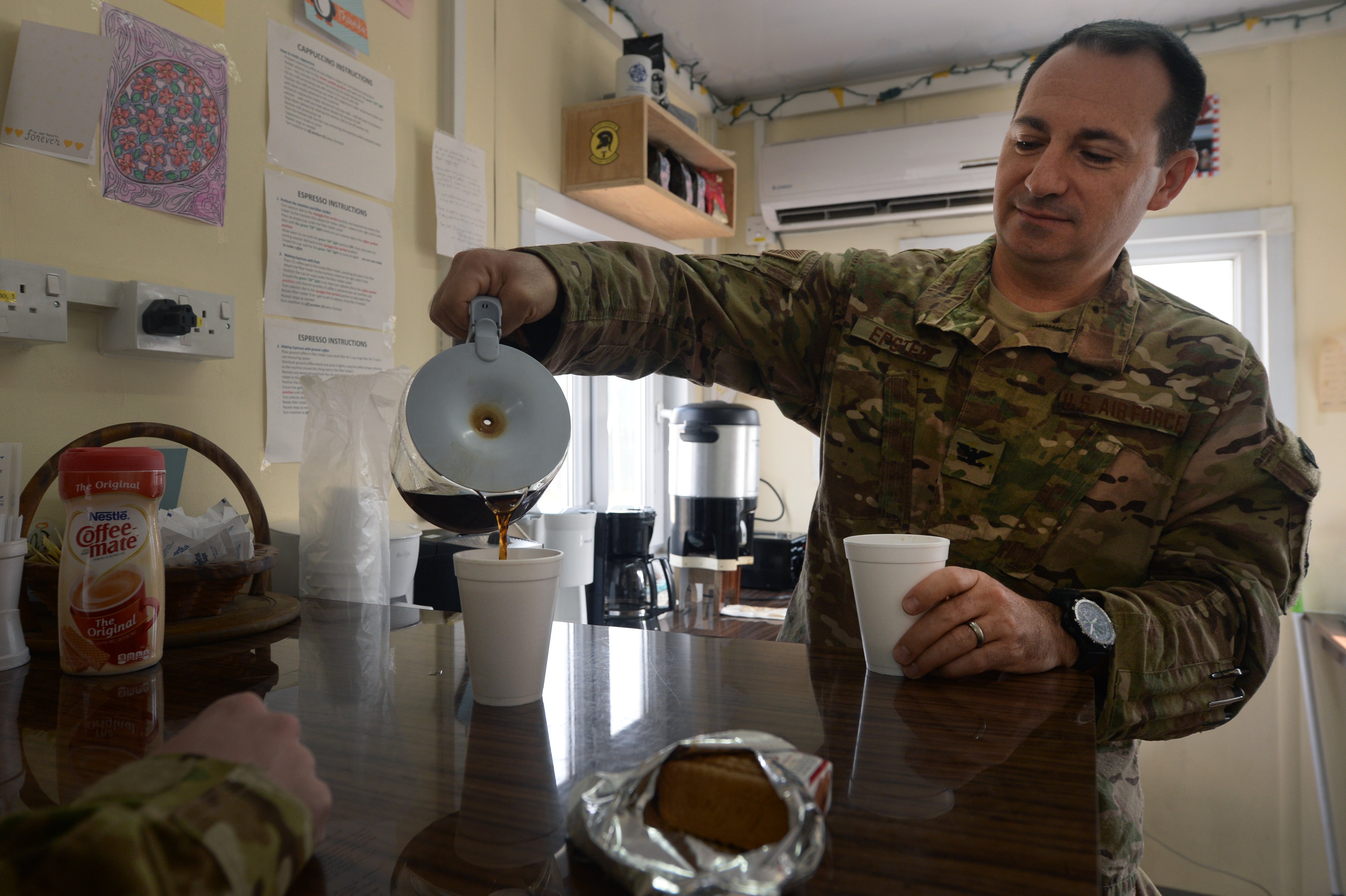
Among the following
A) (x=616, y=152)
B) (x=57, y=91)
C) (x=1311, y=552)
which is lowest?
(x=1311, y=552)

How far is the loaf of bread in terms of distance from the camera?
1.34 feet

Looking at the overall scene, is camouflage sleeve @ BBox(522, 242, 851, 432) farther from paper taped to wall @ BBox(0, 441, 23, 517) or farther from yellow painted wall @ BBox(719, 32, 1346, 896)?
yellow painted wall @ BBox(719, 32, 1346, 896)

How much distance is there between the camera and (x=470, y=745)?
0.60 m

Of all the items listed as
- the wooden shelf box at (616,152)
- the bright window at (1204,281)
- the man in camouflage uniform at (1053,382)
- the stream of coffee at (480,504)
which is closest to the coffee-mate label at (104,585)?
the stream of coffee at (480,504)

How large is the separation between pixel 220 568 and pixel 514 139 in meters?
1.56

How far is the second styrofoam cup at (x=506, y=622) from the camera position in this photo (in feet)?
2.21

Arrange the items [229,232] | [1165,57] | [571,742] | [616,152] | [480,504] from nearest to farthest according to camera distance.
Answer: [571,742], [480,504], [1165,57], [229,232], [616,152]

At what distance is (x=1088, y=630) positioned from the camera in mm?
841

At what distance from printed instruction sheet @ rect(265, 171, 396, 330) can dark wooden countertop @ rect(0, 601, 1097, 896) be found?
2.59 feet

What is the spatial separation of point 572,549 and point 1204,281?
8.42 ft

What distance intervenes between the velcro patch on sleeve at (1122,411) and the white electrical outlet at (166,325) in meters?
1.20

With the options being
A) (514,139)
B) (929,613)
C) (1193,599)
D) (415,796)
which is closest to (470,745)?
(415,796)

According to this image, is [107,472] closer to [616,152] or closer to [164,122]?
[164,122]

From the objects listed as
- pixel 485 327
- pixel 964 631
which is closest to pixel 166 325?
pixel 485 327
